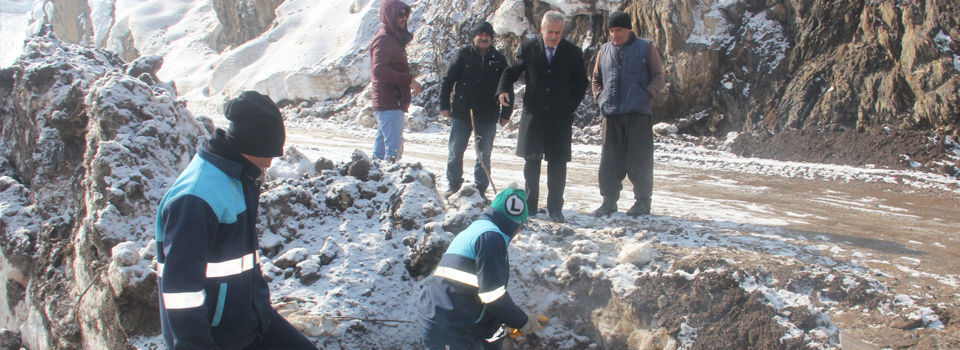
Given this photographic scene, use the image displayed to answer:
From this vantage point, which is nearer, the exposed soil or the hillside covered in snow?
the hillside covered in snow

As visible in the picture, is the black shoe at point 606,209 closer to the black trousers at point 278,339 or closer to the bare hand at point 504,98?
the bare hand at point 504,98

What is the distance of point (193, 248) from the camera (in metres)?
1.78

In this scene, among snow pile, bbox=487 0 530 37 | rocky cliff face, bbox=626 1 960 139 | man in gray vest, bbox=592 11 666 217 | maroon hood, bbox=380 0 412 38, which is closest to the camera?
man in gray vest, bbox=592 11 666 217

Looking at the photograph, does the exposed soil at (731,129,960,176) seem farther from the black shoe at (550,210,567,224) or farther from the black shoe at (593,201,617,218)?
the black shoe at (550,210,567,224)

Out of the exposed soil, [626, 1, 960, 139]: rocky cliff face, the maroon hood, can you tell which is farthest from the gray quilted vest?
[626, 1, 960, 139]: rocky cliff face

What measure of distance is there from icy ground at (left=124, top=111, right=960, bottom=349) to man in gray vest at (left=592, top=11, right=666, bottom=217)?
1.00ft

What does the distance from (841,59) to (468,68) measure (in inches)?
279

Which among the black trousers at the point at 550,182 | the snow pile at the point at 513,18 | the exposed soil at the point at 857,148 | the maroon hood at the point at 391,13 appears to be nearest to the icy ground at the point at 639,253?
the black trousers at the point at 550,182

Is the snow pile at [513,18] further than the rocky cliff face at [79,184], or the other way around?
the snow pile at [513,18]

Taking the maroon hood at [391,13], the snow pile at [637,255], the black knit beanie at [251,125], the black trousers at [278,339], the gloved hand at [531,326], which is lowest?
the gloved hand at [531,326]

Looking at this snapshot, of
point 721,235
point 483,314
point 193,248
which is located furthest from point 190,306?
point 721,235

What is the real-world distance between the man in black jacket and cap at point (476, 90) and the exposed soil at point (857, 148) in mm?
5462

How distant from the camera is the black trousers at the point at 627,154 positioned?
4660 millimetres

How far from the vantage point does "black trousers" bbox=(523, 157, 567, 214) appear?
4.61m
